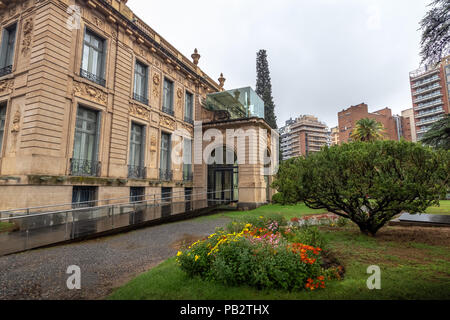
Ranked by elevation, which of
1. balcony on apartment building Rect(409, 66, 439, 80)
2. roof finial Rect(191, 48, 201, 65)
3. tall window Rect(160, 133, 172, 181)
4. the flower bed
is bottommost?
the flower bed

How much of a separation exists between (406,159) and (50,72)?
15088 millimetres

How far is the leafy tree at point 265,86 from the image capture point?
32.5m

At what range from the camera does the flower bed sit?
393 centimetres

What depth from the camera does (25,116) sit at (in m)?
11.1

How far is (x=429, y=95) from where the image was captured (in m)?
67.5

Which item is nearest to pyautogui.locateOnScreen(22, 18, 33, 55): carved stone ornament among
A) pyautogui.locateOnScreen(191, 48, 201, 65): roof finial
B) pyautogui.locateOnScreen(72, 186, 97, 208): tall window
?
pyautogui.locateOnScreen(72, 186, 97, 208): tall window

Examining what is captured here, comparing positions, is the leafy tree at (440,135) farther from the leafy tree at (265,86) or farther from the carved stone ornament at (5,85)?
the carved stone ornament at (5,85)

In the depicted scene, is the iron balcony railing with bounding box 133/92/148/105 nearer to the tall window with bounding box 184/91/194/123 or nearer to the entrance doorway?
the tall window with bounding box 184/91/194/123

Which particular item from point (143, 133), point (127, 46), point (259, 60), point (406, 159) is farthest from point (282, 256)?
point (259, 60)

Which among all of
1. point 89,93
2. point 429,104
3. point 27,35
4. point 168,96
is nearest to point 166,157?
point 168,96

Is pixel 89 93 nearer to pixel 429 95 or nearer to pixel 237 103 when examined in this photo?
pixel 237 103

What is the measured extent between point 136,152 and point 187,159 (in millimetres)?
5917

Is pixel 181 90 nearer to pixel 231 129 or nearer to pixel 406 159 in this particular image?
pixel 231 129

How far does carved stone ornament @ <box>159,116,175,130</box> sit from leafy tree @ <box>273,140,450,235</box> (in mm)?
12939
